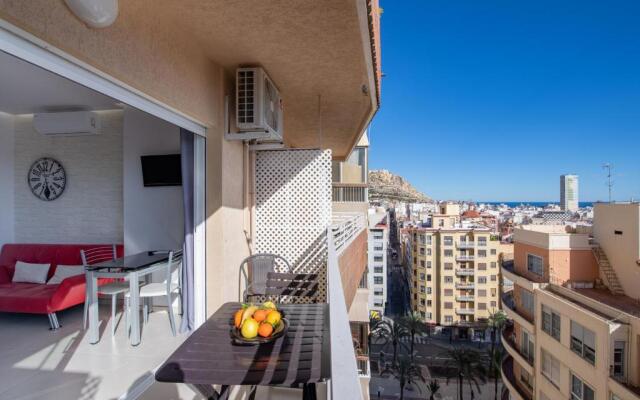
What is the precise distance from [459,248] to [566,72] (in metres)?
27.2

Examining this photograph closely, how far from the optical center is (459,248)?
29453mm

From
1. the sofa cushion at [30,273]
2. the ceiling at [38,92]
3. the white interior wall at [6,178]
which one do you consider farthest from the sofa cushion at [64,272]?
the ceiling at [38,92]

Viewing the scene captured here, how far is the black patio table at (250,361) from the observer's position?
1.41 metres

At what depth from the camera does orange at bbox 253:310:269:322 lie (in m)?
1.79

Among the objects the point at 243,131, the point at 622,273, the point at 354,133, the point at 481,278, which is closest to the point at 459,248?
the point at 481,278

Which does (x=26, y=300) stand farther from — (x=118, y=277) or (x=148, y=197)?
(x=148, y=197)

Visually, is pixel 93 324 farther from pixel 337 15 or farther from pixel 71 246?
pixel 337 15

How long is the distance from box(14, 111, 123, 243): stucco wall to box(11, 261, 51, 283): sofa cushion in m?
0.61

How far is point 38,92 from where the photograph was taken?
3922 mm

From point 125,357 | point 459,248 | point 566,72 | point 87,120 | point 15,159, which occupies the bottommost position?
point 459,248

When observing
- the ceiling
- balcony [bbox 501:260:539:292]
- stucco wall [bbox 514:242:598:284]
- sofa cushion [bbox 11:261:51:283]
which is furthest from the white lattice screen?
stucco wall [bbox 514:242:598:284]

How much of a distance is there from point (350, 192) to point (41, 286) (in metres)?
11.6

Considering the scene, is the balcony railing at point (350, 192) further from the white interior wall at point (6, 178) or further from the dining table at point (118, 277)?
the dining table at point (118, 277)

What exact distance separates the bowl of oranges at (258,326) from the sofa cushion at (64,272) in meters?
3.88
